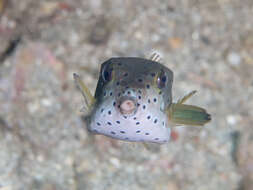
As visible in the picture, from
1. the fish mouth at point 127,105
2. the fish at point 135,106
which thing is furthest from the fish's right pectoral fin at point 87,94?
the fish mouth at point 127,105

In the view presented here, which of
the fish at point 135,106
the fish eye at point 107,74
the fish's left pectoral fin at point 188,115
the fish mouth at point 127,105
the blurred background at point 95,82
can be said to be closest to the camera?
the fish mouth at point 127,105

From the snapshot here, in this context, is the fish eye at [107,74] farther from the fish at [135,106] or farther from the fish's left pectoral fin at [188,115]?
the fish's left pectoral fin at [188,115]

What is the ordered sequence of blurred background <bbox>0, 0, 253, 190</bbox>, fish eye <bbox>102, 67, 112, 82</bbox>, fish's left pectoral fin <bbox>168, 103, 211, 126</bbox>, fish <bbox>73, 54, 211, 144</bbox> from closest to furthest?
fish <bbox>73, 54, 211, 144</bbox>, fish's left pectoral fin <bbox>168, 103, 211, 126</bbox>, fish eye <bbox>102, 67, 112, 82</bbox>, blurred background <bbox>0, 0, 253, 190</bbox>

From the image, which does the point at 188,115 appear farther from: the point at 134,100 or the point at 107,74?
the point at 107,74

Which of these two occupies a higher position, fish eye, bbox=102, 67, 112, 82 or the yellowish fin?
fish eye, bbox=102, 67, 112, 82

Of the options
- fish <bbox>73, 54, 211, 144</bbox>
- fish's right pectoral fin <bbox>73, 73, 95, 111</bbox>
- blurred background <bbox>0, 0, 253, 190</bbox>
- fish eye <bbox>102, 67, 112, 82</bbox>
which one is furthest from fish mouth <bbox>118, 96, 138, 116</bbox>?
blurred background <bbox>0, 0, 253, 190</bbox>

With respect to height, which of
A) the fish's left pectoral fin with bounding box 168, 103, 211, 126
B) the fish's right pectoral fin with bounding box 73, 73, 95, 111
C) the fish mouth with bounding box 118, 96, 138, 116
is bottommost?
the fish mouth with bounding box 118, 96, 138, 116

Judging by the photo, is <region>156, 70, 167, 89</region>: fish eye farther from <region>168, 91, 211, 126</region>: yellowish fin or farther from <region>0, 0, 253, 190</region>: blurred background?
<region>0, 0, 253, 190</region>: blurred background
